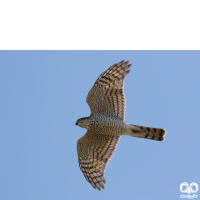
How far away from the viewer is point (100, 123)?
33.7 ft

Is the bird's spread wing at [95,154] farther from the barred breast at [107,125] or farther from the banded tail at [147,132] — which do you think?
the banded tail at [147,132]

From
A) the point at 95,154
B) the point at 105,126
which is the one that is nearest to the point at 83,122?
the point at 105,126

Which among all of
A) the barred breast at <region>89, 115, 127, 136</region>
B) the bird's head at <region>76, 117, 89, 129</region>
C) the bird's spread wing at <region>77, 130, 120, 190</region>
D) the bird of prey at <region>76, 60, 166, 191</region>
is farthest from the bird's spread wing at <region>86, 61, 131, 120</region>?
the bird's spread wing at <region>77, 130, 120, 190</region>

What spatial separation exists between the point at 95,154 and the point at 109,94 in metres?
1.98

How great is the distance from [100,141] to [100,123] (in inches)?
29.0

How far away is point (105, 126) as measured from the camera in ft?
33.6

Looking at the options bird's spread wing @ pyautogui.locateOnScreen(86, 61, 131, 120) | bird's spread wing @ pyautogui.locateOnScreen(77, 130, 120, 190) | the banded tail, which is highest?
bird's spread wing @ pyautogui.locateOnScreen(86, 61, 131, 120)

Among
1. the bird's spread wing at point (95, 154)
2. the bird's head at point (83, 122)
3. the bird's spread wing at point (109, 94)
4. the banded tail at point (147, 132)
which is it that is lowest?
the bird's spread wing at point (95, 154)

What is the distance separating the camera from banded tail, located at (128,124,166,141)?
1012 centimetres

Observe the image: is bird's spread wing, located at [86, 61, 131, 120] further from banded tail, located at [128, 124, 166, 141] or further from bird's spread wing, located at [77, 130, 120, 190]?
bird's spread wing, located at [77, 130, 120, 190]

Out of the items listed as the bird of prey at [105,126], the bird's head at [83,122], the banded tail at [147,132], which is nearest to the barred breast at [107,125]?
the bird of prey at [105,126]

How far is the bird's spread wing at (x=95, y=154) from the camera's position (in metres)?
10.6

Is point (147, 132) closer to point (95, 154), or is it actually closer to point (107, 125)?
point (107, 125)
